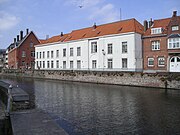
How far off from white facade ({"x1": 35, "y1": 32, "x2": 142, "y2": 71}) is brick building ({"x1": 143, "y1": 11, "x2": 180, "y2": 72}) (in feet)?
4.13

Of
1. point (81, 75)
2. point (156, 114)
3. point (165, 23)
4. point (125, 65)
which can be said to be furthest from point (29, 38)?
point (156, 114)

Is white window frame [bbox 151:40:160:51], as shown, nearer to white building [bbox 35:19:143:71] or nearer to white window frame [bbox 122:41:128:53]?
white building [bbox 35:19:143:71]

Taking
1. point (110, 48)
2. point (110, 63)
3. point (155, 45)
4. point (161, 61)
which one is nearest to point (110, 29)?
point (110, 48)

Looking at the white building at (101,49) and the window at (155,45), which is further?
the white building at (101,49)

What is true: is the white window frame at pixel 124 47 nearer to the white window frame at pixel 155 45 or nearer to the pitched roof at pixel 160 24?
the pitched roof at pixel 160 24

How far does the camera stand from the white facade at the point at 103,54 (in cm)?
2988

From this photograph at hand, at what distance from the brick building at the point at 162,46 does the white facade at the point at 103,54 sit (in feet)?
4.13

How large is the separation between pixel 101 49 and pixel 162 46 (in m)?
10.2

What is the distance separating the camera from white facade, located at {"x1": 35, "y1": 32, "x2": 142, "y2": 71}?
29875mm

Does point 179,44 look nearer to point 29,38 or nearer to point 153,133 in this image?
point 153,133

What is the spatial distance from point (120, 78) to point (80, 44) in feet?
45.9

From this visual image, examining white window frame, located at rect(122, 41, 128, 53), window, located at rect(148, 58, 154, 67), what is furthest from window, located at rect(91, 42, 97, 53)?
window, located at rect(148, 58, 154, 67)

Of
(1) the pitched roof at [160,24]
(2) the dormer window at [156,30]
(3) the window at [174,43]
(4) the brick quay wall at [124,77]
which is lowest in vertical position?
(4) the brick quay wall at [124,77]

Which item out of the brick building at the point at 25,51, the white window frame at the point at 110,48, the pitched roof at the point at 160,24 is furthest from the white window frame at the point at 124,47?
the brick building at the point at 25,51
